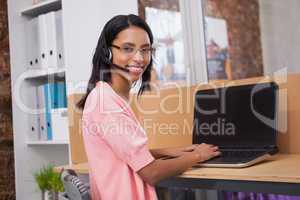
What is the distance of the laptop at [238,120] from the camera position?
1.49 m

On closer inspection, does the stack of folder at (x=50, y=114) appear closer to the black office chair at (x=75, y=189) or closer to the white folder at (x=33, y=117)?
the white folder at (x=33, y=117)

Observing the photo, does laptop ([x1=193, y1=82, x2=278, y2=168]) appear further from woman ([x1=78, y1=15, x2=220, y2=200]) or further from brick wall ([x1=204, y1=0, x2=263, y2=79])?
brick wall ([x1=204, y1=0, x2=263, y2=79])

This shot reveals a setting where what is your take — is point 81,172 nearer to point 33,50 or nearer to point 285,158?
point 285,158

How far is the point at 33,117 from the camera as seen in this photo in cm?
234

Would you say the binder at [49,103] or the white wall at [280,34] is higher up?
the white wall at [280,34]

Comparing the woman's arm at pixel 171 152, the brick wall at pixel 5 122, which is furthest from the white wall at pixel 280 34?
the brick wall at pixel 5 122

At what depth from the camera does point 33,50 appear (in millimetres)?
2338

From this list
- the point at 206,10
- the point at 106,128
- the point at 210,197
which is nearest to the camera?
the point at 106,128

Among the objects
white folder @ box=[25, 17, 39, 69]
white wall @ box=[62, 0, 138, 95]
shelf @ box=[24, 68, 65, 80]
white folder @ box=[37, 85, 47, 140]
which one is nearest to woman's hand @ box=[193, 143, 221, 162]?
white wall @ box=[62, 0, 138, 95]

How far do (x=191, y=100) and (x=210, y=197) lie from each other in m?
0.56

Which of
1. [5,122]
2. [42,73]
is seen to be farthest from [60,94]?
[5,122]

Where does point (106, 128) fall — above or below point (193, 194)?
above

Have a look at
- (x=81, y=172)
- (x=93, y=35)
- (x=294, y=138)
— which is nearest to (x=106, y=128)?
(x=81, y=172)

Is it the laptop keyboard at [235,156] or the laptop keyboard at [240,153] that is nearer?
A: the laptop keyboard at [235,156]
